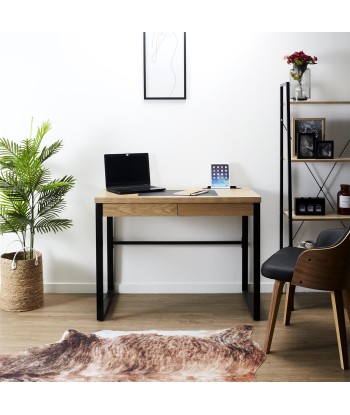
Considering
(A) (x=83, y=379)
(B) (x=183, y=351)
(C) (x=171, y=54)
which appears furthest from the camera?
(C) (x=171, y=54)

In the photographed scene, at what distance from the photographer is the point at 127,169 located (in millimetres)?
3748

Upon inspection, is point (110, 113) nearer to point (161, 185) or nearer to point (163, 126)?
point (163, 126)

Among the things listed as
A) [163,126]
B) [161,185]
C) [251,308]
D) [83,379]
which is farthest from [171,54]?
[83,379]

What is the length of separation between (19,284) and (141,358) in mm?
1156

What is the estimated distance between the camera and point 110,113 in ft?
12.7

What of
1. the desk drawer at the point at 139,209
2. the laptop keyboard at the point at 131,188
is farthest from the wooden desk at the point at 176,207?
the laptop keyboard at the point at 131,188

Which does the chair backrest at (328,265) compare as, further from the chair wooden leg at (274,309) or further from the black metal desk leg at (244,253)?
the black metal desk leg at (244,253)

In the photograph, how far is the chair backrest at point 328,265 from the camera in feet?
8.66

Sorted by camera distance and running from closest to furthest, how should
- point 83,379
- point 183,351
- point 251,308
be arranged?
point 83,379 → point 183,351 → point 251,308

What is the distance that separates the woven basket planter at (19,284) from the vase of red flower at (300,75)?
6.74ft

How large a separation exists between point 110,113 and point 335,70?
5.25 feet

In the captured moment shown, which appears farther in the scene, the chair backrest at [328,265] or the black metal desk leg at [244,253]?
the black metal desk leg at [244,253]

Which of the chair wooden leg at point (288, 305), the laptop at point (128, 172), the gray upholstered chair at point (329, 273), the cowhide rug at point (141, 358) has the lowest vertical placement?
the cowhide rug at point (141, 358)

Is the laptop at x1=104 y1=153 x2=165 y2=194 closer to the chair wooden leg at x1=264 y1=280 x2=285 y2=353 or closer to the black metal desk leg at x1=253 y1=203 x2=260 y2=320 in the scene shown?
the black metal desk leg at x1=253 y1=203 x2=260 y2=320
